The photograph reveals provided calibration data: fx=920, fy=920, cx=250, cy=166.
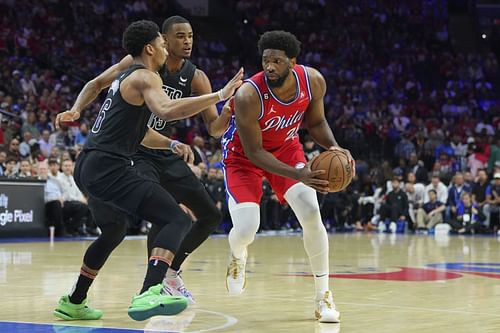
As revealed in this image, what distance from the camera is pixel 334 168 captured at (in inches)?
238

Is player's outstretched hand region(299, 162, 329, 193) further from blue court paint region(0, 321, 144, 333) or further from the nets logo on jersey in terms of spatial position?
the nets logo on jersey

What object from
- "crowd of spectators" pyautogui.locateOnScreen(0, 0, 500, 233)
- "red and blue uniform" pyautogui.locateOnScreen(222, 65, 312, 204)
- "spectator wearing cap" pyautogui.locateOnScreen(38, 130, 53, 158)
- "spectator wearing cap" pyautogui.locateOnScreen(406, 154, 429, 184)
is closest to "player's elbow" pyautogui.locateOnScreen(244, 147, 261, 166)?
"red and blue uniform" pyautogui.locateOnScreen(222, 65, 312, 204)

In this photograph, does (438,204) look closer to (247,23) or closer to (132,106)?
(247,23)

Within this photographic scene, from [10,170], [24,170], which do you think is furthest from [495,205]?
[10,170]

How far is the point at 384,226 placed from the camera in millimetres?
22234

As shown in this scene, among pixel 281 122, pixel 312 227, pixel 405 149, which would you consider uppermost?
pixel 405 149

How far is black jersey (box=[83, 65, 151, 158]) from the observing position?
19.6 feet

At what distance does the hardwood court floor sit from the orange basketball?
36.8 inches

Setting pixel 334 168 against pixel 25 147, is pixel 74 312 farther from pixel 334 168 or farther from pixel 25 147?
pixel 25 147

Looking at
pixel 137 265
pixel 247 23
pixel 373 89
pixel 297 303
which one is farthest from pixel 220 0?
pixel 297 303

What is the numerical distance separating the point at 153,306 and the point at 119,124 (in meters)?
1.24

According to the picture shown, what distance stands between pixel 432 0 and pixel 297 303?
28548mm

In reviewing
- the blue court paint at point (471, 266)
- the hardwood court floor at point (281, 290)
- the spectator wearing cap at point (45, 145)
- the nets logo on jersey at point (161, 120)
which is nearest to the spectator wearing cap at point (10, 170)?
the spectator wearing cap at point (45, 145)

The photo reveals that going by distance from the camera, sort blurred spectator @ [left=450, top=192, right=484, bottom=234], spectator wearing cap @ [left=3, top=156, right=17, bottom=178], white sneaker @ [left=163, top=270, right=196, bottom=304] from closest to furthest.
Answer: white sneaker @ [left=163, top=270, right=196, bottom=304] → spectator wearing cap @ [left=3, top=156, right=17, bottom=178] → blurred spectator @ [left=450, top=192, right=484, bottom=234]
